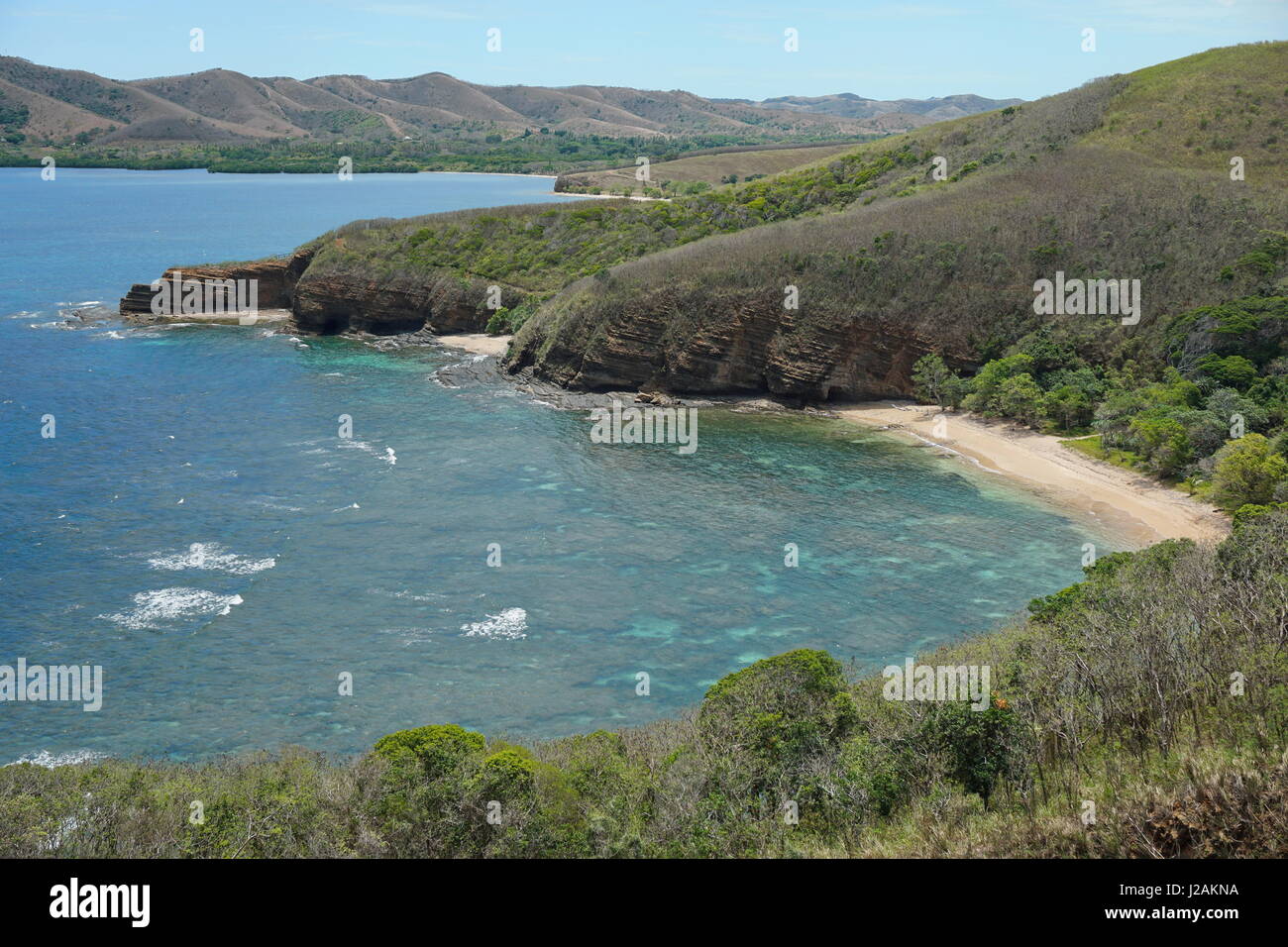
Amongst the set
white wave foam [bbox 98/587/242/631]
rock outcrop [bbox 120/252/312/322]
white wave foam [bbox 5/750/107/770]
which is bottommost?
white wave foam [bbox 5/750/107/770]

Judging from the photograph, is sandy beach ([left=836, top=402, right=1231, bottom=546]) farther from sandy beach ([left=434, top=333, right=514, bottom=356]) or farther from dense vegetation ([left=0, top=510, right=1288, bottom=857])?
sandy beach ([left=434, top=333, right=514, bottom=356])

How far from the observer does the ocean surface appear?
28.7 m

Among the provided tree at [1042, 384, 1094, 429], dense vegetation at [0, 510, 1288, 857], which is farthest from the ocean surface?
tree at [1042, 384, 1094, 429]

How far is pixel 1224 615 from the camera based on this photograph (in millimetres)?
21406

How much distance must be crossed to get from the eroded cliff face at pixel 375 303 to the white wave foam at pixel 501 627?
48.8 metres

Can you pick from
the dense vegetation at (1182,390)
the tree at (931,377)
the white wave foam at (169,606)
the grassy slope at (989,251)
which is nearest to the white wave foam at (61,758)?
the white wave foam at (169,606)

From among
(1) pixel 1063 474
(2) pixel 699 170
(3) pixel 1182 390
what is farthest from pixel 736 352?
(2) pixel 699 170

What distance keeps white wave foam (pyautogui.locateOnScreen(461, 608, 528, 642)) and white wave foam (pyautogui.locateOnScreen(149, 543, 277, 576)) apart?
9256 millimetres

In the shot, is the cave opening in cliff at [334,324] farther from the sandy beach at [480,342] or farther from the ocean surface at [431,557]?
the ocean surface at [431,557]

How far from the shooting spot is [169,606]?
3356cm

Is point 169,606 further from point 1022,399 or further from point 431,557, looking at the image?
point 1022,399

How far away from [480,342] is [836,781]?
204 ft

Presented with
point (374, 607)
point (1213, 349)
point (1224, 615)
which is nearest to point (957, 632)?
point (1224, 615)

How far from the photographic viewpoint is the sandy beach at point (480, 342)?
244 feet
